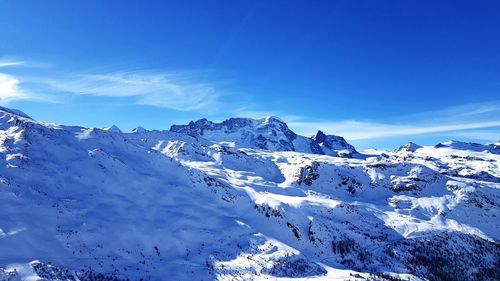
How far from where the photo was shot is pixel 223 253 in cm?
14462

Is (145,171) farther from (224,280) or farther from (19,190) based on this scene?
(224,280)

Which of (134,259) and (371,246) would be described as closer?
(134,259)

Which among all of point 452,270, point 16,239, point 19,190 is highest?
point 19,190

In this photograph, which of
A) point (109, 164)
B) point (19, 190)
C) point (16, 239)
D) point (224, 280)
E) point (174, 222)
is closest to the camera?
point (16, 239)

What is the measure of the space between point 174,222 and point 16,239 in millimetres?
53141

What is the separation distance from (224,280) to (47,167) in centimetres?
7462

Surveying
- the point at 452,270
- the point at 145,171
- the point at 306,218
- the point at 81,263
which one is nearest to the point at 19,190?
the point at 81,263

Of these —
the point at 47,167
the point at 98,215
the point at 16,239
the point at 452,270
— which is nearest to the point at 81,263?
the point at 16,239

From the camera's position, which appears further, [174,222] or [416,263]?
[416,263]

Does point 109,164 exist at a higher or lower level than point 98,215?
higher

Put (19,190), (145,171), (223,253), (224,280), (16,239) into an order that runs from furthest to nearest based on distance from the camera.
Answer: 1. (145,171)
2. (223,253)
3. (19,190)
4. (224,280)
5. (16,239)

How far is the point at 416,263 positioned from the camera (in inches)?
7530

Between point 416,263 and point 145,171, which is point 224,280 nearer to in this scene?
point 145,171

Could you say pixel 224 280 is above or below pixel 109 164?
below
